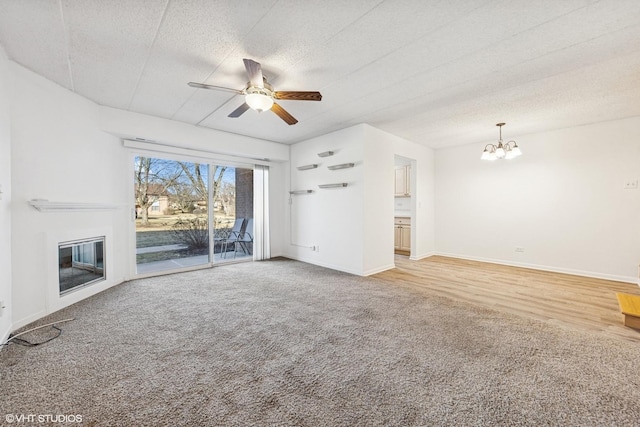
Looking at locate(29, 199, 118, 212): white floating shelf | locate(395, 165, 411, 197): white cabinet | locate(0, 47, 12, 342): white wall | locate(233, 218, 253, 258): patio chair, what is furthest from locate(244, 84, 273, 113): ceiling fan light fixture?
locate(395, 165, 411, 197): white cabinet

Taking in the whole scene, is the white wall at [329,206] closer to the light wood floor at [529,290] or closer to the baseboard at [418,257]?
the light wood floor at [529,290]

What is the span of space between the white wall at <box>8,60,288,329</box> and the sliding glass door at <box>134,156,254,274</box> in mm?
428

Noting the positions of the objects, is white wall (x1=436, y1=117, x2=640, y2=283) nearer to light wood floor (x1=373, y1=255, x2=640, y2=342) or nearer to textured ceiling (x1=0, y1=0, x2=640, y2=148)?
light wood floor (x1=373, y1=255, x2=640, y2=342)

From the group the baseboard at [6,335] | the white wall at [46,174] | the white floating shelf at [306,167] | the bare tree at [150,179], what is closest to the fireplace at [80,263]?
the white wall at [46,174]

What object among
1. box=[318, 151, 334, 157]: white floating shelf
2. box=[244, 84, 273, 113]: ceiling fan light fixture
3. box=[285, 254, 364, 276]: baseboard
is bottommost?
box=[285, 254, 364, 276]: baseboard

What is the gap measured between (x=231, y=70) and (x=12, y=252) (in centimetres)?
271

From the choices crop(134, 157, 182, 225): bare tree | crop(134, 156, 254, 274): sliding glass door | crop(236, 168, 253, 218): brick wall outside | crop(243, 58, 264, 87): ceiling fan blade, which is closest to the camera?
crop(243, 58, 264, 87): ceiling fan blade

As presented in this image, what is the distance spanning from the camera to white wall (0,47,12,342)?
7.22ft

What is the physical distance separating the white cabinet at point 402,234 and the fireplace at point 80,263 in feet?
18.2

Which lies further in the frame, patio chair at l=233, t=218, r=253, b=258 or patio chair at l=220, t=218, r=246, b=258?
patio chair at l=233, t=218, r=253, b=258

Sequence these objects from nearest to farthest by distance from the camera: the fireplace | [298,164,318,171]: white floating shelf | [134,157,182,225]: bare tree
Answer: the fireplace
[134,157,182,225]: bare tree
[298,164,318,171]: white floating shelf

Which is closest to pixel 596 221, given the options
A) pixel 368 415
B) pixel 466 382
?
pixel 466 382

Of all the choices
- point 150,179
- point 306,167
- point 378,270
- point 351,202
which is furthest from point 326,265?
point 150,179

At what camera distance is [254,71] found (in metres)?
2.18
